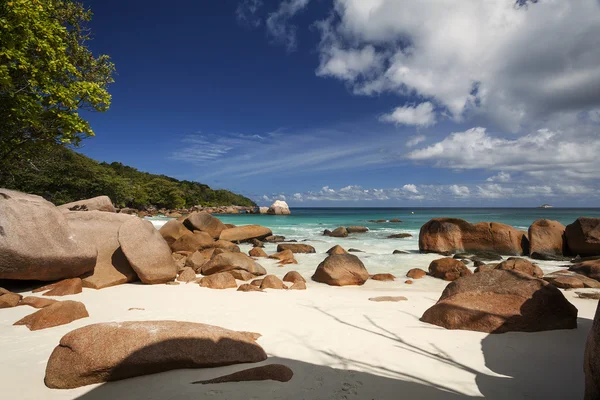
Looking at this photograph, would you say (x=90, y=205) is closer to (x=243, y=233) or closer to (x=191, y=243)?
(x=191, y=243)

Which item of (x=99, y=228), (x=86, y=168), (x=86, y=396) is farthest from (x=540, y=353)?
(x=86, y=168)

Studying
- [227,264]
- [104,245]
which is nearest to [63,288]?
[104,245]

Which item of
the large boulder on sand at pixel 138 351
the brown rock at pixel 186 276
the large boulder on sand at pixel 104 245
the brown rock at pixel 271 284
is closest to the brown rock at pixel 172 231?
the large boulder on sand at pixel 104 245

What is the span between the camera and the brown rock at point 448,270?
1045 cm

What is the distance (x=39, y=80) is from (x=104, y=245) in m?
5.44

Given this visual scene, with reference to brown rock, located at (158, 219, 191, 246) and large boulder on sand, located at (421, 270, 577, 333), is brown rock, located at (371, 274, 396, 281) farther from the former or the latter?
brown rock, located at (158, 219, 191, 246)

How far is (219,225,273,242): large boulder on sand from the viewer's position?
21.7 meters

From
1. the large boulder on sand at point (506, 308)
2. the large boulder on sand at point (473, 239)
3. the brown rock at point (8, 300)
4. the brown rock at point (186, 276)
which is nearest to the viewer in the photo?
the large boulder on sand at point (506, 308)

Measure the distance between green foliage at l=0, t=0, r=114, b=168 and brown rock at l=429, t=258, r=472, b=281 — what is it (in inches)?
516

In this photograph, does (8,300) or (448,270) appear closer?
(8,300)

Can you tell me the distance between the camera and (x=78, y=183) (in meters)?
33.9

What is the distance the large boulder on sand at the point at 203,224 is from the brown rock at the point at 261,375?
17.7 metres

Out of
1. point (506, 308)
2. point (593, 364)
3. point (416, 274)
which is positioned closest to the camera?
point (593, 364)

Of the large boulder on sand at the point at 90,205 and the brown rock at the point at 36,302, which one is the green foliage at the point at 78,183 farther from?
the brown rock at the point at 36,302
